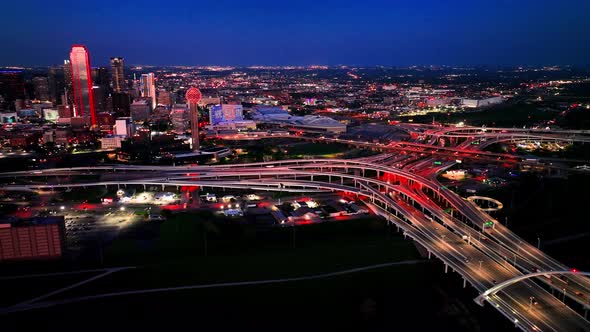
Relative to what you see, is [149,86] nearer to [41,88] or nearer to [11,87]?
[41,88]

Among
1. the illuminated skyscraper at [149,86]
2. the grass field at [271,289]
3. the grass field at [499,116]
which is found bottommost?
the grass field at [271,289]

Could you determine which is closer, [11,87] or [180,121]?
[180,121]

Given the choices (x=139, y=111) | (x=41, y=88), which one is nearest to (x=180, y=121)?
(x=139, y=111)

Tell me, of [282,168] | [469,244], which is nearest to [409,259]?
[469,244]

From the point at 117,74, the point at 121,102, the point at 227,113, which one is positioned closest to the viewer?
the point at 227,113

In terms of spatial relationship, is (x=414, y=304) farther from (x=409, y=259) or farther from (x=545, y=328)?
(x=545, y=328)

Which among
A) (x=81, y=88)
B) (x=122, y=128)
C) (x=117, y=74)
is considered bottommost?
(x=122, y=128)

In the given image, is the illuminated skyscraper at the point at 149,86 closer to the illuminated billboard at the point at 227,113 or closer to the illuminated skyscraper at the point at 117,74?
the illuminated skyscraper at the point at 117,74

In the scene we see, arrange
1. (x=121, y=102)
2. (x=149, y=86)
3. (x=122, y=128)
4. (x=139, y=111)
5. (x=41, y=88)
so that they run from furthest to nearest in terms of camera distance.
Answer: (x=149, y=86), (x=41, y=88), (x=121, y=102), (x=139, y=111), (x=122, y=128)

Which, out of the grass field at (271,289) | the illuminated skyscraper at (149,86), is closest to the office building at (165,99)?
the illuminated skyscraper at (149,86)
